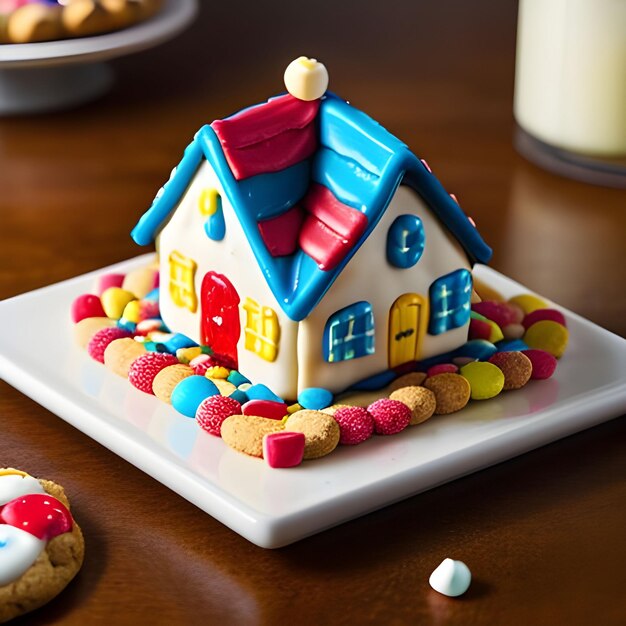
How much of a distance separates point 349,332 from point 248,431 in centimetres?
9

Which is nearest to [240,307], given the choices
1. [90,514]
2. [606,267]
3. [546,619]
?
[90,514]

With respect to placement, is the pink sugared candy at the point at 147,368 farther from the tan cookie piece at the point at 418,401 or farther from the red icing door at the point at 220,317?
the tan cookie piece at the point at 418,401

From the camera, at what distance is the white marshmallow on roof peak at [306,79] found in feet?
2.73

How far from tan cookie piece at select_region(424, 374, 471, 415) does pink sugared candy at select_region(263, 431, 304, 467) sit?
0.10 meters

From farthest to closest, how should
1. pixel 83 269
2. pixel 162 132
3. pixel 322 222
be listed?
pixel 162 132 → pixel 83 269 → pixel 322 222

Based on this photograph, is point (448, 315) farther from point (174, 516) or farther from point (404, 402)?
point (174, 516)

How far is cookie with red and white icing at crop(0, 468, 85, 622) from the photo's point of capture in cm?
69

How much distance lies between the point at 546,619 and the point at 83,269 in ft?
1.76

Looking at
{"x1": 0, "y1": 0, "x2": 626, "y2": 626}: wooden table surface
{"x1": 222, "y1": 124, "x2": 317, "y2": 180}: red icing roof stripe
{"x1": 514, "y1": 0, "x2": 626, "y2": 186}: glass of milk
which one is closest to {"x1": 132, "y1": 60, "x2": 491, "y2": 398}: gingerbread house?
{"x1": 222, "y1": 124, "x2": 317, "y2": 180}: red icing roof stripe

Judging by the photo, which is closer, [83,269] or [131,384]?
[131,384]

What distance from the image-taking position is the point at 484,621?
71 centimetres

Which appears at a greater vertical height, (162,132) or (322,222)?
(322,222)

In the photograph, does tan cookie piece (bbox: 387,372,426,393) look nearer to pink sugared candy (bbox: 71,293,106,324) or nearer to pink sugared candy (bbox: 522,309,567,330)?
pink sugared candy (bbox: 522,309,567,330)

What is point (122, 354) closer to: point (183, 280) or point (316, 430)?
point (183, 280)
